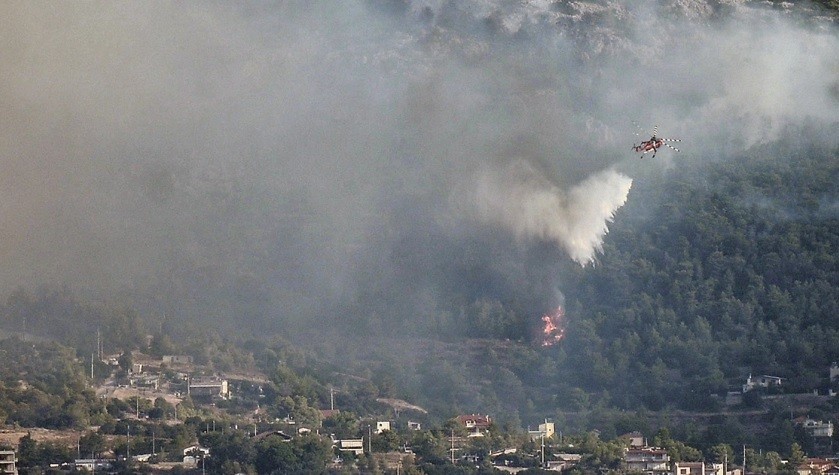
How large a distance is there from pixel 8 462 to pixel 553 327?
15132 millimetres

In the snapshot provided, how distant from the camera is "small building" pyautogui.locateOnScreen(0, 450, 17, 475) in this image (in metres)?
76.8

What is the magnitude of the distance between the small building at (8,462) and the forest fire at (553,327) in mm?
14412

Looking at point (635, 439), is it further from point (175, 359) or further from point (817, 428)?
point (175, 359)

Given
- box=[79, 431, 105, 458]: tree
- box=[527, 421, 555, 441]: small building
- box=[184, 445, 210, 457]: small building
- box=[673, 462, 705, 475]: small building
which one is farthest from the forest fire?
box=[79, 431, 105, 458]: tree

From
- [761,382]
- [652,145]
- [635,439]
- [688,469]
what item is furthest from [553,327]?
[688,469]

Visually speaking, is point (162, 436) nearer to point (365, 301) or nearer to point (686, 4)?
point (365, 301)

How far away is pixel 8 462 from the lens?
77.0 m

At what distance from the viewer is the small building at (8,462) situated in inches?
3022

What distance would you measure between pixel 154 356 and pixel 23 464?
6752 millimetres

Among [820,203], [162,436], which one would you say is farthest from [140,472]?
[820,203]

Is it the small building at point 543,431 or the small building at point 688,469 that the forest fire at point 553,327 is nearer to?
the small building at point 543,431

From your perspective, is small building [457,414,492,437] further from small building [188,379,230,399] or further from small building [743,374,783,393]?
small building [743,374,783,393]

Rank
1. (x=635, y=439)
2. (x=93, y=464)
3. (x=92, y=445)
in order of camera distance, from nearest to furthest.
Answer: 1. (x=93, y=464)
2. (x=92, y=445)
3. (x=635, y=439)

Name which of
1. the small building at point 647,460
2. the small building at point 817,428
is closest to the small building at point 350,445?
the small building at point 647,460
